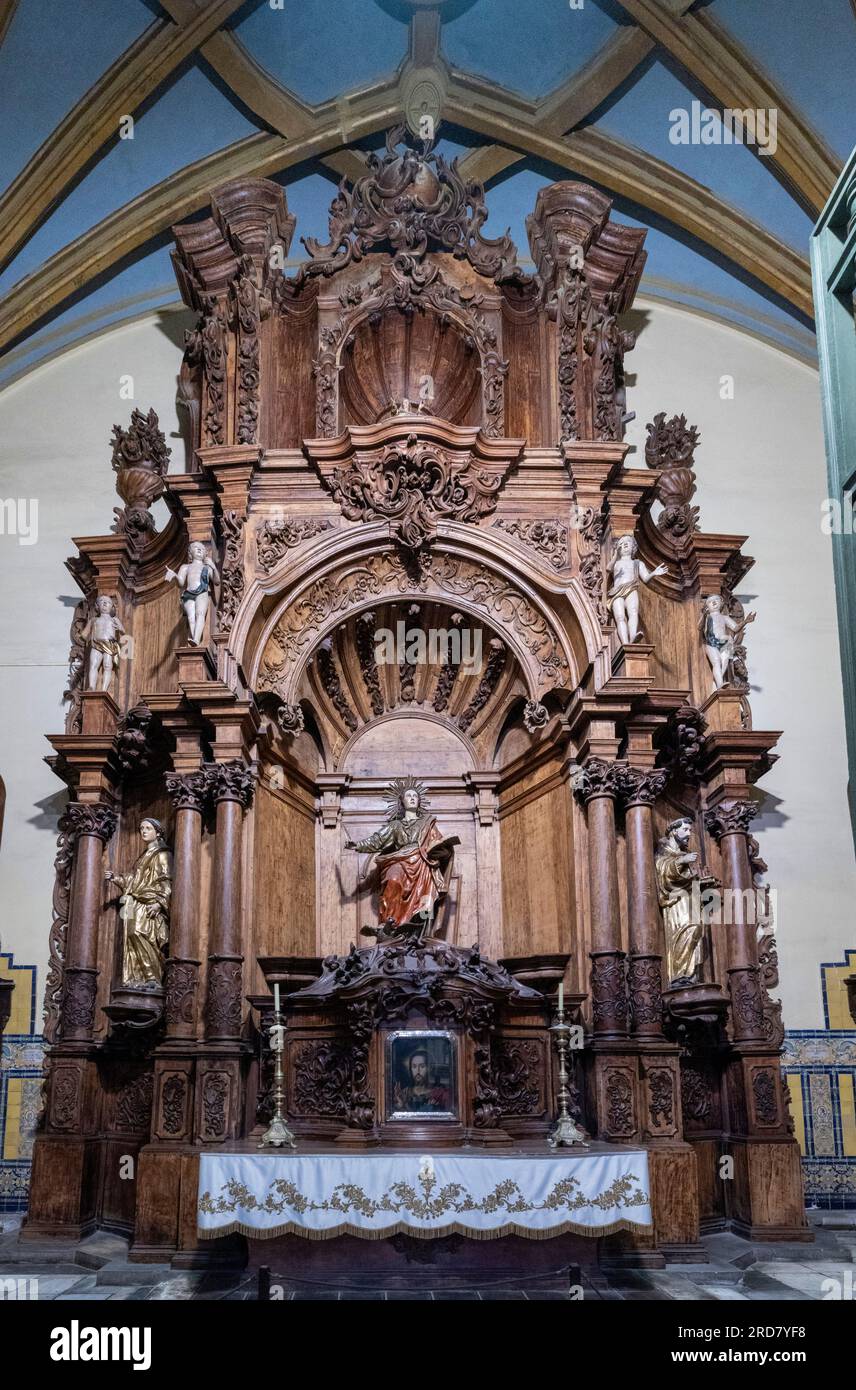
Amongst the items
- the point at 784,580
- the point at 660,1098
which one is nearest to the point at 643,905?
the point at 660,1098

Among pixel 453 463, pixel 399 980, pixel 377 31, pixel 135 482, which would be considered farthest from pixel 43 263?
pixel 399 980

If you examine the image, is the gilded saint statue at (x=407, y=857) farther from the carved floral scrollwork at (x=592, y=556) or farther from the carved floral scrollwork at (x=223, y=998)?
the carved floral scrollwork at (x=592, y=556)

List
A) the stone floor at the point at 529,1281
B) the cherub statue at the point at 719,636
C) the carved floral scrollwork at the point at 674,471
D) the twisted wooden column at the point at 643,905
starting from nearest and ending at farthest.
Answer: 1. the stone floor at the point at 529,1281
2. the twisted wooden column at the point at 643,905
3. the cherub statue at the point at 719,636
4. the carved floral scrollwork at the point at 674,471

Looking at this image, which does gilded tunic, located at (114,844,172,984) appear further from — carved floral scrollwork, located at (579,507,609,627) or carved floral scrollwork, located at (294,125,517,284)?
carved floral scrollwork, located at (294,125,517,284)

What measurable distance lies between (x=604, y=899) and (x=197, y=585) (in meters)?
4.43

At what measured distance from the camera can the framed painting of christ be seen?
9375 millimetres

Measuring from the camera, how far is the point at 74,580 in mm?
12898

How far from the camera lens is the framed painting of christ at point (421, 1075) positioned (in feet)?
30.8

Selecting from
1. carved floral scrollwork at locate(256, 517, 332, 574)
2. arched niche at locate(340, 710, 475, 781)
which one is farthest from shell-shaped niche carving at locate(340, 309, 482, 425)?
arched niche at locate(340, 710, 475, 781)

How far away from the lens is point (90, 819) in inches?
439

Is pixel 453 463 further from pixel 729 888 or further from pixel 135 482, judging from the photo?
pixel 729 888

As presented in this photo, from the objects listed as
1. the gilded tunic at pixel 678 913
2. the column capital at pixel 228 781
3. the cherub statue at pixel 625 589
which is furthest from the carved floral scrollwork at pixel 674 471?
the column capital at pixel 228 781

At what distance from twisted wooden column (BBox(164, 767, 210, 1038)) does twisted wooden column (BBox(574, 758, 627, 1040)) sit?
3223 millimetres

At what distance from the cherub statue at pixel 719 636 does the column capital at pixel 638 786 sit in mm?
1387
